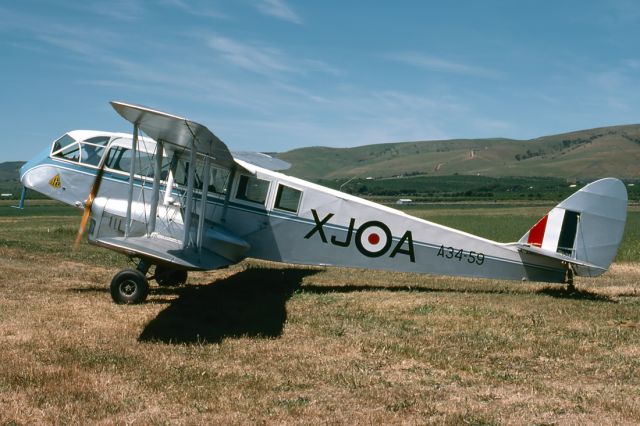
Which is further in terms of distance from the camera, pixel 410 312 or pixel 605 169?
pixel 605 169

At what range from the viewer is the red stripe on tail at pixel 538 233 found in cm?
1192

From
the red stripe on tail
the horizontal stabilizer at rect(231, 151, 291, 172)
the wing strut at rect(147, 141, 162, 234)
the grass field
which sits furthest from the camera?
the horizontal stabilizer at rect(231, 151, 291, 172)

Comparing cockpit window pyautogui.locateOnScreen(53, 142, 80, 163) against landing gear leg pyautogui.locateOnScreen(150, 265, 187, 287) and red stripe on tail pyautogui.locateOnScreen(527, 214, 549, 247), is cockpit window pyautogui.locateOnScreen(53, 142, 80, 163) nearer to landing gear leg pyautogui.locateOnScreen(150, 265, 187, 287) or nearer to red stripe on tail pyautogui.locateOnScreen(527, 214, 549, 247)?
landing gear leg pyautogui.locateOnScreen(150, 265, 187, 287)

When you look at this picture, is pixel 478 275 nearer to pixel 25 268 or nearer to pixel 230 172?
pixel 230 172

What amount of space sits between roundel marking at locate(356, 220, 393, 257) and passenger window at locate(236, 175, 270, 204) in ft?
6.43

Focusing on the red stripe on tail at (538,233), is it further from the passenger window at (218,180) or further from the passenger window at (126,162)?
the passenger window at (126,162)

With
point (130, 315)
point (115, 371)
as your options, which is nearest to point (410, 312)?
point (130, 315)

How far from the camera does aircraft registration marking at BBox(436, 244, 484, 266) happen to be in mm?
12359

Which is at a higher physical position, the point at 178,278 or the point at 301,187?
the point at 301,187

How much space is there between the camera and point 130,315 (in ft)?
31.9

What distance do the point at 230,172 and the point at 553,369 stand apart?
23.5 feet

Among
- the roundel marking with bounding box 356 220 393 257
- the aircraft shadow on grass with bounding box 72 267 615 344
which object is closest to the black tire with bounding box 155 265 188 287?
the aircraft shadow on grass with bounding box 72 267 615 344

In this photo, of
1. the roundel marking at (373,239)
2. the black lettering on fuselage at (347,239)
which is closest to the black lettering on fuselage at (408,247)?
the roundel marking at (373,239)

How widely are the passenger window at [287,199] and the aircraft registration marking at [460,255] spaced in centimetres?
289
